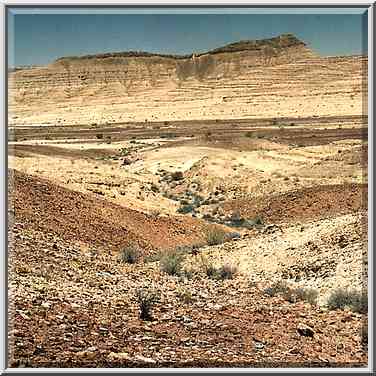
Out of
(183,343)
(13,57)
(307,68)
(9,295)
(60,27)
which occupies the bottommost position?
(183,343)

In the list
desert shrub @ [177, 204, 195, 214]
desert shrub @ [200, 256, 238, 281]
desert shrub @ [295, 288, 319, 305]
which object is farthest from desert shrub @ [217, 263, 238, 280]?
desert shrub @ [177, 204, 195, 214]

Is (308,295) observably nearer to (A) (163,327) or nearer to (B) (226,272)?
(B) (226,272)

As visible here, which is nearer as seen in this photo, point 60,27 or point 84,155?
point 60,27

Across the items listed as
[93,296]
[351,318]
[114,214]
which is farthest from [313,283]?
[114,214]

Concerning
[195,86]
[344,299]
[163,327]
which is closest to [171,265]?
[344,299]

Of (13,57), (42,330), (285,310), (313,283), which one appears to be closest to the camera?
(13,57)

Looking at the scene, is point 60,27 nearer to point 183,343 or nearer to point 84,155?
point 183,343

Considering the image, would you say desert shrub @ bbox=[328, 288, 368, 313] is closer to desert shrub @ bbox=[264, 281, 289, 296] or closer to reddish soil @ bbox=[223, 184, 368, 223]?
desert shrub @ bbox=[264, 281, 289, 296]
